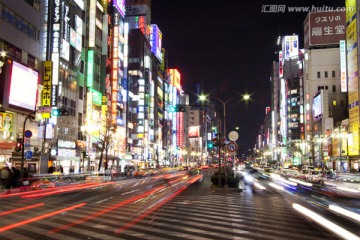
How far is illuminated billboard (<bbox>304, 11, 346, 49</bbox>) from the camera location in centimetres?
12094

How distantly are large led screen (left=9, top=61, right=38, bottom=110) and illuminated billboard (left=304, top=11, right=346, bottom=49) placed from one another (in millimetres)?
93343

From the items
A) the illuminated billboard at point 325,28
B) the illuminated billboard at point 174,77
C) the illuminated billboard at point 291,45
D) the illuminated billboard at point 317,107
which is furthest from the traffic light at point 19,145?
the illuminated billboard at point 291,45

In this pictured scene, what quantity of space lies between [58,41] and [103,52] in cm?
2104

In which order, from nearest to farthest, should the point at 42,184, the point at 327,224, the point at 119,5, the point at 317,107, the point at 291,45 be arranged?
Answer: the point at 327,224 → the point at 42,184 → the point at 119,5 → the point at 317,107 → the point at 291,45

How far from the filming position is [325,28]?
409 ft

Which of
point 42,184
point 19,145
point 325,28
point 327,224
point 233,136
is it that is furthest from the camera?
point 325,28

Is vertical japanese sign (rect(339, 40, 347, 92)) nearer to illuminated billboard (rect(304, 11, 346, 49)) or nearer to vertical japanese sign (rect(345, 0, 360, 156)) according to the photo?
vertical japanese sign (rect(345, 0, 360, 156))

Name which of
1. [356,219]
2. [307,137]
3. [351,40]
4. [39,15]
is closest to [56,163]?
[39,15]

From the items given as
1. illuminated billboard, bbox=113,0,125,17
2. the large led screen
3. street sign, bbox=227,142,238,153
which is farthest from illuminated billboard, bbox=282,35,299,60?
street sign, bbox=227,142,238,153

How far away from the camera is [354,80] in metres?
79.2

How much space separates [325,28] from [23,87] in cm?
9980

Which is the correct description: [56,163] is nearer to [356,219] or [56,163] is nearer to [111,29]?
[111,29]

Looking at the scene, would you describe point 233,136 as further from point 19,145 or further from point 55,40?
point 55,40

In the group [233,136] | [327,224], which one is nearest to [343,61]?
[233,136]
